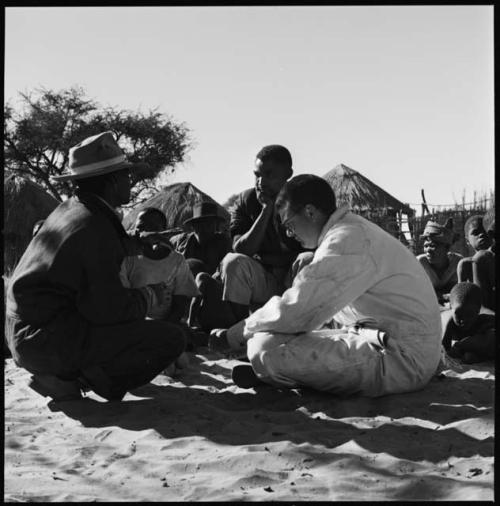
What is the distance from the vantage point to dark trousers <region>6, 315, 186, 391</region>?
13.1 ft

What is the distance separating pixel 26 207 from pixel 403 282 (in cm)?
1335

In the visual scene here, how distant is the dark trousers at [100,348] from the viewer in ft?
13.1

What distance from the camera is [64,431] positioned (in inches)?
149

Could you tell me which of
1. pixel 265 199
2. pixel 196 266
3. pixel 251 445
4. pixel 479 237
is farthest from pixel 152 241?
pixel 479 237

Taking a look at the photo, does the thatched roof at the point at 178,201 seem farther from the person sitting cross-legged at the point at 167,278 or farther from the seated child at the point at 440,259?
the person sitting cross-legged at the point at 167,278

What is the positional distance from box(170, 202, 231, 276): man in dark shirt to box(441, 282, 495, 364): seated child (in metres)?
2.81

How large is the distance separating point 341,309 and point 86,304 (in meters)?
1.30

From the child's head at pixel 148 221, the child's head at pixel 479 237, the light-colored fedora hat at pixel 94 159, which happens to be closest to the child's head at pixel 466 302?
the child's head at pixel 479 237

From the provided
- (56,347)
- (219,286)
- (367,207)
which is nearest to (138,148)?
(367,207)

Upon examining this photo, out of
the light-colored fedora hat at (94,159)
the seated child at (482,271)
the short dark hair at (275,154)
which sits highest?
the short dark hair at (275,154)

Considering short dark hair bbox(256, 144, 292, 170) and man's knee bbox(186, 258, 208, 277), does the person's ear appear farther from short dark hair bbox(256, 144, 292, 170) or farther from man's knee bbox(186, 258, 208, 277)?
man's knee bbox(186, 258, 208, 277)

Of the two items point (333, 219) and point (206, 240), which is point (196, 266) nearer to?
point (206, 240)

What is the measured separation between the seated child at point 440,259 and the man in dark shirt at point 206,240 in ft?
6.60

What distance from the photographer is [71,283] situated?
396 centimetres
